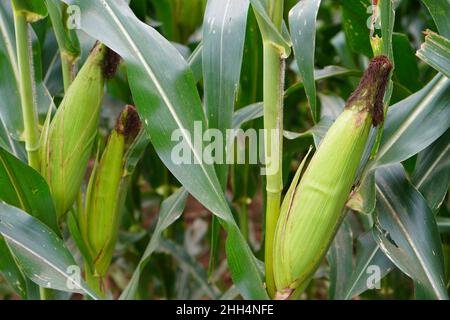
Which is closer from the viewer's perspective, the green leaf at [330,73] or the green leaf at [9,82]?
the green leaf at [9,82]

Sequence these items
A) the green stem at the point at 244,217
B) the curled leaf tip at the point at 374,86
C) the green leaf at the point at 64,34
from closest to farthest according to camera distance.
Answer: the curled leaf tip at the point at 374,86 < the green leaf at the point at 64,34 < the green stem at the point at 244,217

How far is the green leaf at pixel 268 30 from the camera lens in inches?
34.1

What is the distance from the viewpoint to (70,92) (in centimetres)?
107

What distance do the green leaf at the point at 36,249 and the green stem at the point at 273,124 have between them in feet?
1.01

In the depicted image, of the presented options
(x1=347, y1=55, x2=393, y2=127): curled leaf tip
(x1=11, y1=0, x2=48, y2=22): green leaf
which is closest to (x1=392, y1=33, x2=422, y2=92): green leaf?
(x1=347, y1=55, x2=393, y2=127): curled leaf tip

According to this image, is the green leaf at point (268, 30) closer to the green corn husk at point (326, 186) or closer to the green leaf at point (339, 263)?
the green corn husk at point (326, 186)

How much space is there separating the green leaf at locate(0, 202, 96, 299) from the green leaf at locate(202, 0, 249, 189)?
0.31 m

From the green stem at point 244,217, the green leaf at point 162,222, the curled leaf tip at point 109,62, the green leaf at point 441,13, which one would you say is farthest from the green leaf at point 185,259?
the green leaf at point 441,13

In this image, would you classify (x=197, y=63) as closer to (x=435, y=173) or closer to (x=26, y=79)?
(x=26, y=79)

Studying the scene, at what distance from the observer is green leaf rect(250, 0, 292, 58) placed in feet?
2.85

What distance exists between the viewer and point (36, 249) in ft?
3.42

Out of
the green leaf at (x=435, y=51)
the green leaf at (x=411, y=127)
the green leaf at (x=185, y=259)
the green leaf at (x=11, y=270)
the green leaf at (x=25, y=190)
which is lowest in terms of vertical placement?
the green leaf at (x=185, y=259)
